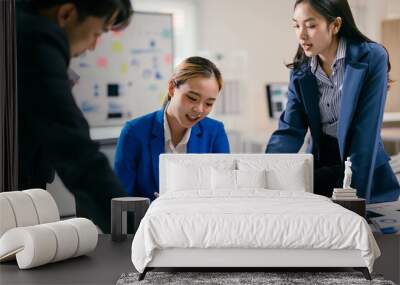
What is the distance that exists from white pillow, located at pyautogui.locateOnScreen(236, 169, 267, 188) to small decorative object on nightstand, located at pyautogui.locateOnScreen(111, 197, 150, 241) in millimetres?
931

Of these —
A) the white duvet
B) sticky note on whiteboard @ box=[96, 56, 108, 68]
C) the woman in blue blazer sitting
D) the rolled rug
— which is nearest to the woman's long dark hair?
the woman in blue blazer sitting

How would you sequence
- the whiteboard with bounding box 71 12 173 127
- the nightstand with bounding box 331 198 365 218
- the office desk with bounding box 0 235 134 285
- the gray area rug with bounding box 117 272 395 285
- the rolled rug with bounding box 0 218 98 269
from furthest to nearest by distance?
the whiteboard with bounding box 71 12 173 127 → the nightstand with bounding box 331 198 365 218 → the rolled rug with bounding box 0 218 98 269 → the office desk with bounding box 0 235 134 285 → the gray area rug with bounding box 117 272 395 285

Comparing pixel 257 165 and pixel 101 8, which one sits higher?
pixel 101 8

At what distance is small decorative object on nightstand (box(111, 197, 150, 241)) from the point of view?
23.0 feet

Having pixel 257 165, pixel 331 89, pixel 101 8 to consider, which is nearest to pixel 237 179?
pixel 257 165

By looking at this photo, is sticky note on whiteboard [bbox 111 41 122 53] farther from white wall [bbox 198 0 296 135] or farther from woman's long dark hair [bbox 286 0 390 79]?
woman's long dark hair [bbox 286 0 390 79]

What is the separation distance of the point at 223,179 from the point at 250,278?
1.56m

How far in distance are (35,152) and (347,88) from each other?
320 cm

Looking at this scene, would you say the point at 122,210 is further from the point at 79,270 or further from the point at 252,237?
the point at 252,237

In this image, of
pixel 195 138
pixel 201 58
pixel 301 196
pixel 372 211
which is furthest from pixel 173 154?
pixel 372 211

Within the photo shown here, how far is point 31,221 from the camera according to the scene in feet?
20.4

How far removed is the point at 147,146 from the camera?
7.51 m

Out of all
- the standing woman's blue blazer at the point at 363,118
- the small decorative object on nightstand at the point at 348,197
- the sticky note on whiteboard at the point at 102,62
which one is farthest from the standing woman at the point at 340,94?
the sticky note on whiteboard at the point at 102,62

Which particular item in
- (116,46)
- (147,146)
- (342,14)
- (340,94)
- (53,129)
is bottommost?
(147,146)
